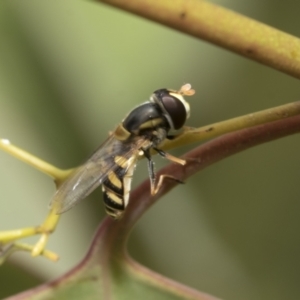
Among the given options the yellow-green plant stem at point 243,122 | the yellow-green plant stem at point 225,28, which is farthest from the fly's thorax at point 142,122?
the yellow-green plant stem at point 225,28

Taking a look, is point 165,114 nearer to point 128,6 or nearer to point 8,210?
point 128,6

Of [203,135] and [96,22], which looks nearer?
[203,135]

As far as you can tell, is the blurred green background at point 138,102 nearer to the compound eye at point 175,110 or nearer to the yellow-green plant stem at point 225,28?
the compound eye at point 175,110

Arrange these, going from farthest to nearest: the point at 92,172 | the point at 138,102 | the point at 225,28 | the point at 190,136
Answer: the point at 138,102 < the point at 92,172 < the point at 190,136 < the point at 225,28

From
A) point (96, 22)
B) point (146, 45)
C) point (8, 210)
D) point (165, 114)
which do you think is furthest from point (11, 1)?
point (165, 114)

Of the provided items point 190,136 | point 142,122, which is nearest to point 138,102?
point 142,122

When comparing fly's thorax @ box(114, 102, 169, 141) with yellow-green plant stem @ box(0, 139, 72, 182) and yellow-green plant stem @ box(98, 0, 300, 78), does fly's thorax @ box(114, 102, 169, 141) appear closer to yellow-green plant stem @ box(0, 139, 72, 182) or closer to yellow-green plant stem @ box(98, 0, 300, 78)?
yellow-green plant stem @ box(0, 139, 72, 182)

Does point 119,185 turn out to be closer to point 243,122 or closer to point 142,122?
point 142,122
